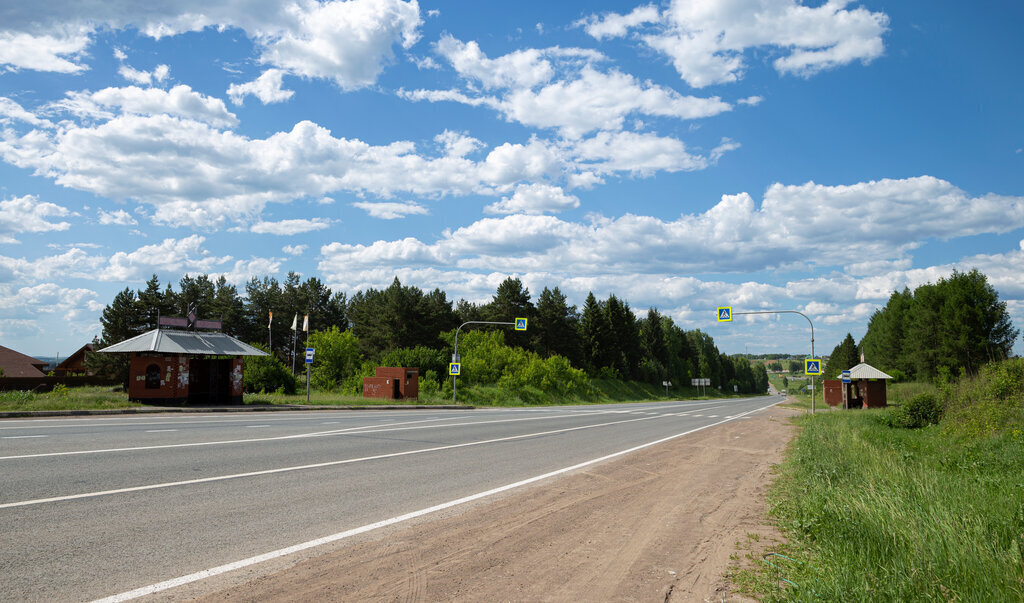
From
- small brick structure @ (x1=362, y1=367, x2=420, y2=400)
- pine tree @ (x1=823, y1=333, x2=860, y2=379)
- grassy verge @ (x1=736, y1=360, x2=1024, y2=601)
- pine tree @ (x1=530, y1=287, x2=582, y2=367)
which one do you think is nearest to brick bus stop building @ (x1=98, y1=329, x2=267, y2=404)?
small brick structure @ (x1=362, y1=367, x2=420, y2=400)

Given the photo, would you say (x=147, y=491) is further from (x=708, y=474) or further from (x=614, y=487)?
(x=708, y=474)

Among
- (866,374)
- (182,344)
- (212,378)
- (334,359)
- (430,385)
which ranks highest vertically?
(182,344)

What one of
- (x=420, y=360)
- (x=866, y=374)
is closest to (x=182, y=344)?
(x=420, y=360)

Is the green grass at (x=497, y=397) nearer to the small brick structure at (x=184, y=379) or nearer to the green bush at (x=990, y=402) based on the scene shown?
the small brick structure at (x=184, y=379)

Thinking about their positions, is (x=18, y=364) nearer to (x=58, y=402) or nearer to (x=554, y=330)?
(x=58, y=402)

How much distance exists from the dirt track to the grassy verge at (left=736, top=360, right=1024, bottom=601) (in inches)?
23.7

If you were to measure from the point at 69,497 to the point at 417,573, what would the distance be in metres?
5.18

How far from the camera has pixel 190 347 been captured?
28562mm

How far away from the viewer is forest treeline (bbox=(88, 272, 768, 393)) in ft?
215

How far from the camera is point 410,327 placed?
254 feet

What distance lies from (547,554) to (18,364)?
83.5 meters

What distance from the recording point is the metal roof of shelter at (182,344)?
90.1 ft

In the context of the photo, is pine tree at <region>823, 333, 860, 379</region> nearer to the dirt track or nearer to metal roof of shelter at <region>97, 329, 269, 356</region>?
metal roof of shelter at <region>97, 329, 269, 356</region>

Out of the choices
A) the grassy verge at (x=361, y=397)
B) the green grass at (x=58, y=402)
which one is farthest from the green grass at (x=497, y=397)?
the green grass at (x=58, y=402)
